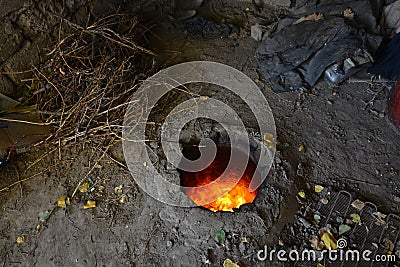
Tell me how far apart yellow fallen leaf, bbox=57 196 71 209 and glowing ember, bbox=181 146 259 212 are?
0.76m

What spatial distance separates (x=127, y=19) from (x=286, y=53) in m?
1.43

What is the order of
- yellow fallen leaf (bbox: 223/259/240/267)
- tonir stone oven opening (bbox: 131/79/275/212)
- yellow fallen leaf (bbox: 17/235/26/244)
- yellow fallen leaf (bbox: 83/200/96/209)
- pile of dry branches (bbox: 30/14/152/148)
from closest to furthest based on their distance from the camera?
yellow fallen leaf (bbox: 223/259/240/267) → yellow fallen leaf (bbox: 17/235/26/244) → yellow fallen leaf (bbox: 83/200/96/209) → tonir stone oven opening (bbox: 131/79/275/212) → pile of dry branches (bbox: 30/14/152/148)

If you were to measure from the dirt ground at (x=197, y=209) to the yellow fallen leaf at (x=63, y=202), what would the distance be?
31 mm

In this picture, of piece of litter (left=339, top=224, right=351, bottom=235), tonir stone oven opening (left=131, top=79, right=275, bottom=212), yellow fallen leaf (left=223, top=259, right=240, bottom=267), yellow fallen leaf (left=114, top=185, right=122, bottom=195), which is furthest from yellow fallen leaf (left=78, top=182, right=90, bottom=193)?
piece of litter (left=339, top=224, right=351, bottom=235)

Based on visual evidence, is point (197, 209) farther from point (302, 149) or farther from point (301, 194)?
point (302, 149)

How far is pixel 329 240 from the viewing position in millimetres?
2277

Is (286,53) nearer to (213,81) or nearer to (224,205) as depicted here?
(213,81)

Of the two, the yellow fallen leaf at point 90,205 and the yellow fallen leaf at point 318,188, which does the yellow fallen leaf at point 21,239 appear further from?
the yellow fallen leaf at point 318,188

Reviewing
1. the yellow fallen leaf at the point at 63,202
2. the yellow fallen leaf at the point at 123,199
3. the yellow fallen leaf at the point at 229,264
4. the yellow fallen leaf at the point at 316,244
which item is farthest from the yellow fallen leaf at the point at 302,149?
the yellow fallen leaf at the point at 63,202

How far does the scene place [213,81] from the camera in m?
3.13

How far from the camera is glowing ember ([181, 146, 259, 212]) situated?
8.49ft

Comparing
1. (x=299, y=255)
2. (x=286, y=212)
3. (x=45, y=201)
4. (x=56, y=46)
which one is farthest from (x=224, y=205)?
(x=56, y=46)

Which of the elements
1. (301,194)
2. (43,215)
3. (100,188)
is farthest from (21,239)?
(301,194)

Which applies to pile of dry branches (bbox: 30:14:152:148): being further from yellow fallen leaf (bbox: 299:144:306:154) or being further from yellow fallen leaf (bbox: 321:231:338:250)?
yellow fallen leaf (bbox: 321:231:338:250)
